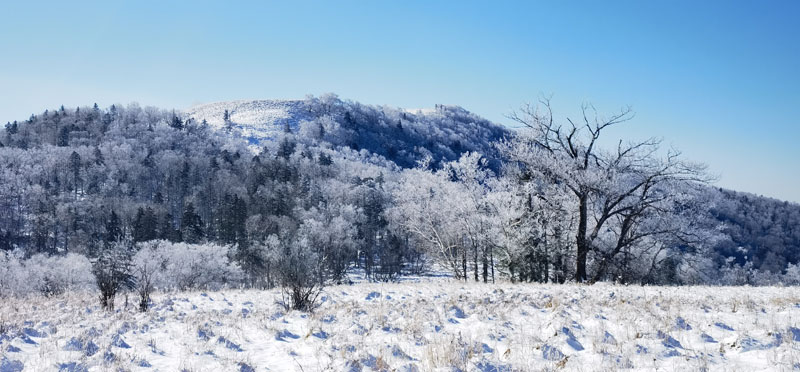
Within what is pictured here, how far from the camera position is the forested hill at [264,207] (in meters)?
28.6

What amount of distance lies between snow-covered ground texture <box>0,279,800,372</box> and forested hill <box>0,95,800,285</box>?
1400 cm

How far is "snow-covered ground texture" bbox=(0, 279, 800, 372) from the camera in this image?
5051 mm

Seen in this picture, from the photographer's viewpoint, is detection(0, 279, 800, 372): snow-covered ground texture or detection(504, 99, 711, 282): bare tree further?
detection(504, 99, 711, 282): bare tree

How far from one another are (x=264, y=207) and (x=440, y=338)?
95108 mm

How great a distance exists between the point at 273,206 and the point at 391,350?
94.8m

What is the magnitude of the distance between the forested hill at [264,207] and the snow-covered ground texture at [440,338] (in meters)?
14.0

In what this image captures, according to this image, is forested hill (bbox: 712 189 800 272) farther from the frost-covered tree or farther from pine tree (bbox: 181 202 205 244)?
the frost-covered tree

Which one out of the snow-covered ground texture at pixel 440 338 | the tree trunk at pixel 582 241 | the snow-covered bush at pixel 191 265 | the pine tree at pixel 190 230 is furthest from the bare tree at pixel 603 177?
the pine tree at pixel 190 230

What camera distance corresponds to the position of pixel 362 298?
11.8 meters

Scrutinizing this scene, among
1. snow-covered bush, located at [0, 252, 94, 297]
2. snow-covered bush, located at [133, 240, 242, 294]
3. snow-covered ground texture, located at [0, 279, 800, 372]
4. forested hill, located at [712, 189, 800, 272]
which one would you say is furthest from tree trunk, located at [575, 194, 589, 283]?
forested hill, located at [712, 189, 800, 272]

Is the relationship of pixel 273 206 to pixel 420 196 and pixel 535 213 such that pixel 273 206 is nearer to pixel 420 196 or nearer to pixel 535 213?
pixel 420 196

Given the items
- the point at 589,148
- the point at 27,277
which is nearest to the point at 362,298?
the point at 589,148

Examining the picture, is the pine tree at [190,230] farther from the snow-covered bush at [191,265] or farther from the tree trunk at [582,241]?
the tree trunk at [582,241]

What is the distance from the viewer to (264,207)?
96.6 metres
